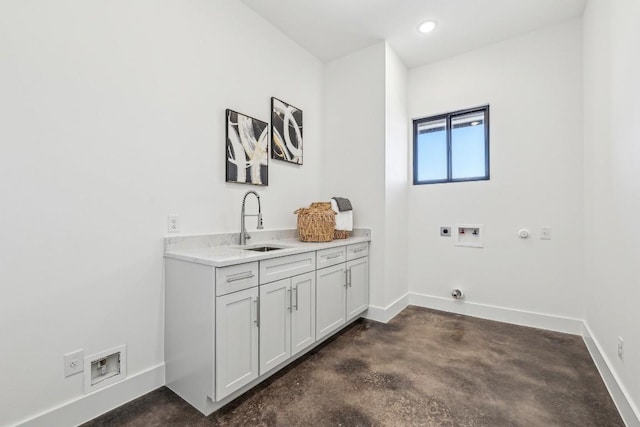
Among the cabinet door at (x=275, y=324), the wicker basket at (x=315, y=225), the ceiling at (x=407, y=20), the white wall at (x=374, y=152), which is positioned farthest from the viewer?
the white wall at (x=374, y=152)

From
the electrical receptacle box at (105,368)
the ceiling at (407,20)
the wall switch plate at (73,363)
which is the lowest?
the electrical receptacle box at (105,368)

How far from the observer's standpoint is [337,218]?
2.92 m

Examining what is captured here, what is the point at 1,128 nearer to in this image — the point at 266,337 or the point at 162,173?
the point at 162,173

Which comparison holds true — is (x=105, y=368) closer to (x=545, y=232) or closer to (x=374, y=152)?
(x=374, y=152)

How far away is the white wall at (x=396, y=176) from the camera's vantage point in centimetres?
300

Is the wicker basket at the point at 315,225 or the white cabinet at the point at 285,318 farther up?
the wicker basket at the point at 315,225

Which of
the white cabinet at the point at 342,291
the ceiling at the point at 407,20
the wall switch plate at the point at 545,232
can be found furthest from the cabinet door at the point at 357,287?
the ceiling at the point at 407,20

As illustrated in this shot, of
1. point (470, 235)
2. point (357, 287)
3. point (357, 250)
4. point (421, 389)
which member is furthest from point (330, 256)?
point (470, 235)

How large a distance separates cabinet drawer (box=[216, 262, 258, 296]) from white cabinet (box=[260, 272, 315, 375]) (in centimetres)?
11

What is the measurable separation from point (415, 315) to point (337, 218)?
4.50 ft

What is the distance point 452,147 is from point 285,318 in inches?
105

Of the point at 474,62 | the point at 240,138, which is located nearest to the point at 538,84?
the point at 474,62

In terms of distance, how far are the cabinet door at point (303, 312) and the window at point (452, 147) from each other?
2.04m

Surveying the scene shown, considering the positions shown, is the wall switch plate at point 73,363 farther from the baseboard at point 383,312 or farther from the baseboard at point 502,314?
the baseboard at point 502,314
